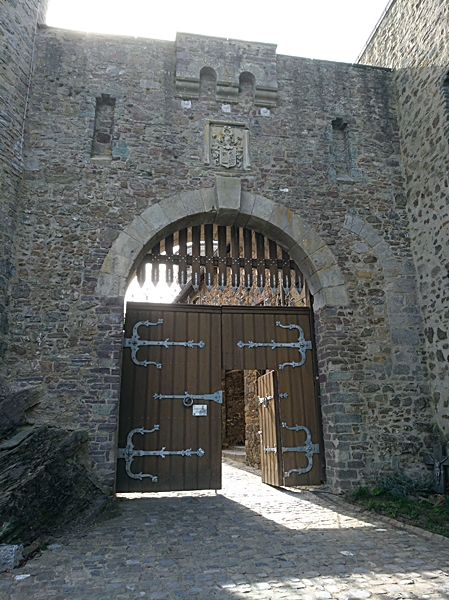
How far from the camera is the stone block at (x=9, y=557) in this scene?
3.09 m

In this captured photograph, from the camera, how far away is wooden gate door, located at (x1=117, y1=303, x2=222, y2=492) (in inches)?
221

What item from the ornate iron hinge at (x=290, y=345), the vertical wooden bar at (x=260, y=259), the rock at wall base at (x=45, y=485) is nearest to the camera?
the rock at wall base at (x=45, y=485)

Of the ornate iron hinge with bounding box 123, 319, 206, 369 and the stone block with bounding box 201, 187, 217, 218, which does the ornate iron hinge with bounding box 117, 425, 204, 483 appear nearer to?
the ornate iron hinge with bounding box 123, 319, 206, 369

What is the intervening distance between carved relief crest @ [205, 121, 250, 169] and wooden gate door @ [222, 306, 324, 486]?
2.01 metres

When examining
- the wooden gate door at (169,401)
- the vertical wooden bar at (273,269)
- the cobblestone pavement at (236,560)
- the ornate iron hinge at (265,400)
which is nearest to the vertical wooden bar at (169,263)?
the wooden gate door at (169,401)

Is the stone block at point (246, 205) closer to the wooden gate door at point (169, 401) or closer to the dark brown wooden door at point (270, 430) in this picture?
the wooden gate door at point (169, 401)

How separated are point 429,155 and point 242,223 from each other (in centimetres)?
266

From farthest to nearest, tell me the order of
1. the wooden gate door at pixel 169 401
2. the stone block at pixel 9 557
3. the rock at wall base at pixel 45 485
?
the wooden gate door at pixel 169 401
the rock at wall base at pixel 45 485
the stone block at pixel 9 557

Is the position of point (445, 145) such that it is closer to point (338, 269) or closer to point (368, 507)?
point (338, 269)

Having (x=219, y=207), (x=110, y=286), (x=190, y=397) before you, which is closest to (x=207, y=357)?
(x=190, y=397)

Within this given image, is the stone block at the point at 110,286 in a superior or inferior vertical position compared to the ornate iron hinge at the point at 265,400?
superior

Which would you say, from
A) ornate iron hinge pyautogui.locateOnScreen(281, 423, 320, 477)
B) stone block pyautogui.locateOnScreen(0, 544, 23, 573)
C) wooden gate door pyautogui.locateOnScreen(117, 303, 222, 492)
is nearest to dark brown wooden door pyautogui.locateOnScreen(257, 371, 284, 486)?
ornate iron hinge pyautogui.locateOnScreen(281, 423, 320, 477)

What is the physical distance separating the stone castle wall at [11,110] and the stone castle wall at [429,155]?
16.9 feet

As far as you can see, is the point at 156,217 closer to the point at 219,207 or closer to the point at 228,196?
the point at 219,207
